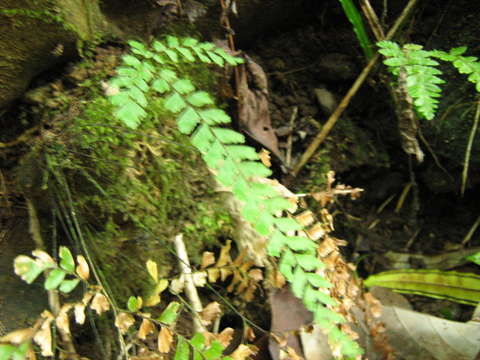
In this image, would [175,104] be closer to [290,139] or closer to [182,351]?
[182,351]

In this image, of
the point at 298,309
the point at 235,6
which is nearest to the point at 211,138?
the point at 298,309

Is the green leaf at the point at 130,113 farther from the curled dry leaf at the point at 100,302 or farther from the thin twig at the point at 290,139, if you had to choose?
the thin twig at the point at 290,139

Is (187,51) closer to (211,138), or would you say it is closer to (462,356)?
(211,138)

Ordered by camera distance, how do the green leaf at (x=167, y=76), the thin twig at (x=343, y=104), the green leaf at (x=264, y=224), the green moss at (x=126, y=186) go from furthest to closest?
1. the thin twig at (x=343, y=104)
2. the green moss at (x=126, y=186)
3. the green leaf at (x=167, y=76)
4. the green leaf at (x=264, y=224)

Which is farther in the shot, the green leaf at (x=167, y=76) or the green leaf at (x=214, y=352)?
the green leaf at (x=167, y=76)

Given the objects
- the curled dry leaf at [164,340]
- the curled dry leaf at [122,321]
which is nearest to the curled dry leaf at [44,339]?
the curled dry leaf at [122,321]

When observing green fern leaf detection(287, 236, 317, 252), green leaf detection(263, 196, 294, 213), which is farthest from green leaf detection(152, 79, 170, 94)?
green fern leaf detection(287, 236, 317, 252)

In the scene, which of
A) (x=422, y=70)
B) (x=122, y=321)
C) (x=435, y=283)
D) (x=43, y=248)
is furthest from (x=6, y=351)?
(x=435, y=283)
